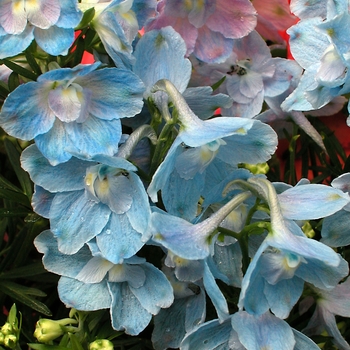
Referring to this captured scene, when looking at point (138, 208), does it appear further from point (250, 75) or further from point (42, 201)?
point (250, 75)

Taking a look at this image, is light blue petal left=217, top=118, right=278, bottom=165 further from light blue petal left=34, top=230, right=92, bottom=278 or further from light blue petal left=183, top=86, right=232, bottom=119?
light blue petal left=34, top=230, right=92, bottom=278

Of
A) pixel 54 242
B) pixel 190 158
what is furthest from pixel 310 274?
pixel 54 242

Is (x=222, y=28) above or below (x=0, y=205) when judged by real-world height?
above

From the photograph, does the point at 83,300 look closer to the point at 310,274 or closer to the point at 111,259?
the point at 111,259

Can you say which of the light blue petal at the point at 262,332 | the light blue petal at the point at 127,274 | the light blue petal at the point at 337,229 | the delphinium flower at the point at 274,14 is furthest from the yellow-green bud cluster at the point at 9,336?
the delphinium flower at the point at 274,14

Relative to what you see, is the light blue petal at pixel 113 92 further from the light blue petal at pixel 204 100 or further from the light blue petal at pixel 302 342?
the light blue petal at pixel 302 342

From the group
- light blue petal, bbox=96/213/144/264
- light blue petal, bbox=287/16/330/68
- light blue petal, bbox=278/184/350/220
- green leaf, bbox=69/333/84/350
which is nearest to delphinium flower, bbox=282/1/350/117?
light blue petal, bbox=287/16/330/68
